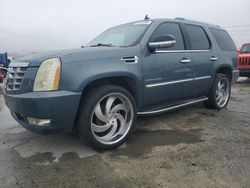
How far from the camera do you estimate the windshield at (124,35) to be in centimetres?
427

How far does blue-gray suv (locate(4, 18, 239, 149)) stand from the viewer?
3.24 meters

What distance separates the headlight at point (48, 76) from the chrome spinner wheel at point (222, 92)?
3.93 metres

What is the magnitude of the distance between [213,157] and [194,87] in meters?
1.98

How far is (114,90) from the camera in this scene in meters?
3.68

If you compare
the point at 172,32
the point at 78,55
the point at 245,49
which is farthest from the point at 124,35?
the point at 245,49

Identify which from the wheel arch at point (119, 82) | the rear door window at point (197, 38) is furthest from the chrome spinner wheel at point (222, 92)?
the wheel arch at point (119, 82)

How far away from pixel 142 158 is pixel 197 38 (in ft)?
9.65

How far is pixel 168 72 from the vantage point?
444cm

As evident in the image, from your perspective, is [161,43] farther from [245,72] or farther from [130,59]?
[245,72]

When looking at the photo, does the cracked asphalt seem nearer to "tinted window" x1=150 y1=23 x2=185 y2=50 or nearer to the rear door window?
"tinted window" x1=150 y1=23 x2=185 y2=50

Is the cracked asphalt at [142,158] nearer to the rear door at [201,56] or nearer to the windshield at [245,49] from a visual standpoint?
the rear door at [201,56]

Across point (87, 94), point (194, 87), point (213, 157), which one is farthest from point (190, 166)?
point (194, 87)

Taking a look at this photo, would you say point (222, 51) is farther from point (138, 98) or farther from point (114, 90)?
point (114, 90)

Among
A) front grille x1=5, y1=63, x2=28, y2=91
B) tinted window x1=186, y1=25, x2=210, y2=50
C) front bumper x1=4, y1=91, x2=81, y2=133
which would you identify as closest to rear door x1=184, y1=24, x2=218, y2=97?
tinted window x1=186, y1=25, x2=210, y2=50
